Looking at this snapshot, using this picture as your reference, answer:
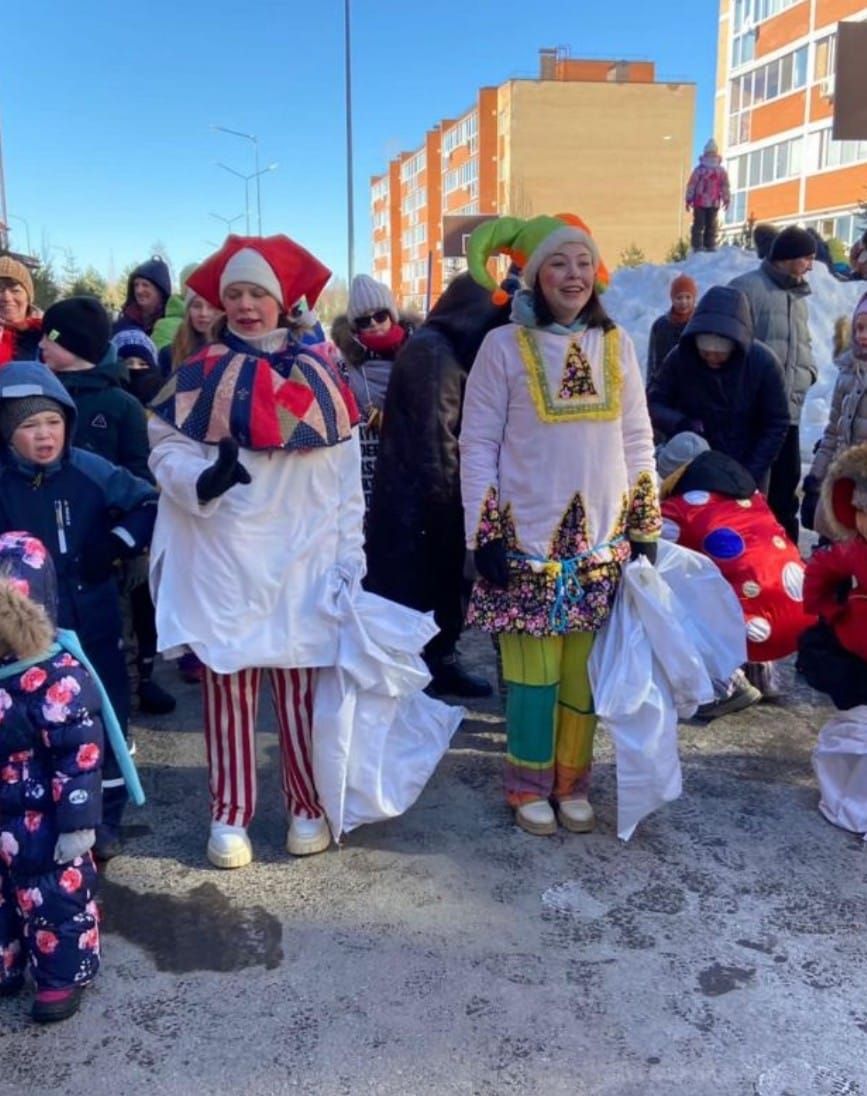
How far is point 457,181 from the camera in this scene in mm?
73812

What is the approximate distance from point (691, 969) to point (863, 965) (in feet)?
1.47

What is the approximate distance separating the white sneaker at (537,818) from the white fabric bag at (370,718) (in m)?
0.38

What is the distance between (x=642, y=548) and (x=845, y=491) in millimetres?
693

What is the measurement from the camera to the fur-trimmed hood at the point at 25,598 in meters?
2.38

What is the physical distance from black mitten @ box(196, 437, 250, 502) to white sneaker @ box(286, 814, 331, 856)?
3.65 ft

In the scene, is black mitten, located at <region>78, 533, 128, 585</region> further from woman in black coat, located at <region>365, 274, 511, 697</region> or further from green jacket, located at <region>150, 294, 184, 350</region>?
green jacket, located at <region>150, 294, 184, 350</region>

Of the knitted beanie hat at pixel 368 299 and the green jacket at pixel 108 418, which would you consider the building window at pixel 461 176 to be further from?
the green jacket at pixel 108 418

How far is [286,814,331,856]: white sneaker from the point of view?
3271mm

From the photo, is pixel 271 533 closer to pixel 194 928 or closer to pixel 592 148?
pixel 194 928

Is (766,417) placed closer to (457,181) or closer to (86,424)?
(86,424)

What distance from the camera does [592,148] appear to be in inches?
2542

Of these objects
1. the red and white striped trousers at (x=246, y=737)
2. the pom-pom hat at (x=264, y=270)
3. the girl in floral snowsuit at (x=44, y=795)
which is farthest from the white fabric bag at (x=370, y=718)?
the pom-pom hat at (x=264, y=270)

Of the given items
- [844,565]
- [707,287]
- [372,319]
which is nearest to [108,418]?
[372,319]

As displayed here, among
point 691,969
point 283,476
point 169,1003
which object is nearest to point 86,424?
point 283,476
